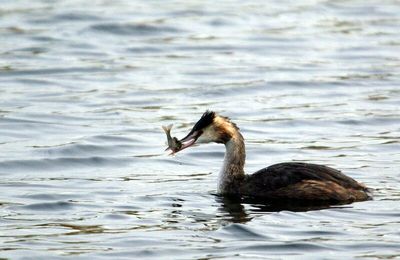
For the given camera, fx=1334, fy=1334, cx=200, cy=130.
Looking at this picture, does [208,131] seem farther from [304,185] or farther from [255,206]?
[304,185]

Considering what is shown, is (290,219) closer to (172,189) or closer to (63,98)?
(172,189)

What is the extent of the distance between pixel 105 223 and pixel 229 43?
12307 mm

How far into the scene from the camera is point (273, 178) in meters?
13.2

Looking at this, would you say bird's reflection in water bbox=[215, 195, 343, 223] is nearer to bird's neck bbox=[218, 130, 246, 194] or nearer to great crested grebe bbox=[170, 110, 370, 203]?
great crested grebe bbox=[170, 110, 370, 203]

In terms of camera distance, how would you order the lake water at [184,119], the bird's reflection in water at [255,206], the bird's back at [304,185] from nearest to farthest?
the lake water at [184,119], the bird's reflection in water at [255,206], the bird's back at [304,185]

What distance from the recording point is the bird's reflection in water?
12.6 metres

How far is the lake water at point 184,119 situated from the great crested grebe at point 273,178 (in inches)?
10.1

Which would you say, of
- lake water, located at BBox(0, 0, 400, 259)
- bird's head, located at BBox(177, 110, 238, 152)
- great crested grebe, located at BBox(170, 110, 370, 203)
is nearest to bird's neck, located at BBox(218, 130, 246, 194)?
great crested grebe, located at BBox(170, 110, 370, 203)

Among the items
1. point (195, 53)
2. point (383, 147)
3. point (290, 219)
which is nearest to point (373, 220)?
point (290, 219)

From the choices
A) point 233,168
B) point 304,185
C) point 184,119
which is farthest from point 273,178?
point 184,119

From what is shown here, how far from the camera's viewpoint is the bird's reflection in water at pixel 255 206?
1262cm

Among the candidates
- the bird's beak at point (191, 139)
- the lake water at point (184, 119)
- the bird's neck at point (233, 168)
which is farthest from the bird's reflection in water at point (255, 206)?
the bird's beak at point (191, 139)

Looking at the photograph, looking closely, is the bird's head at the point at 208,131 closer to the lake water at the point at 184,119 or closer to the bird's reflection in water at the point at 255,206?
the lake water at the point at 184,119

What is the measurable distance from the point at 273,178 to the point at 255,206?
1.36 feet
